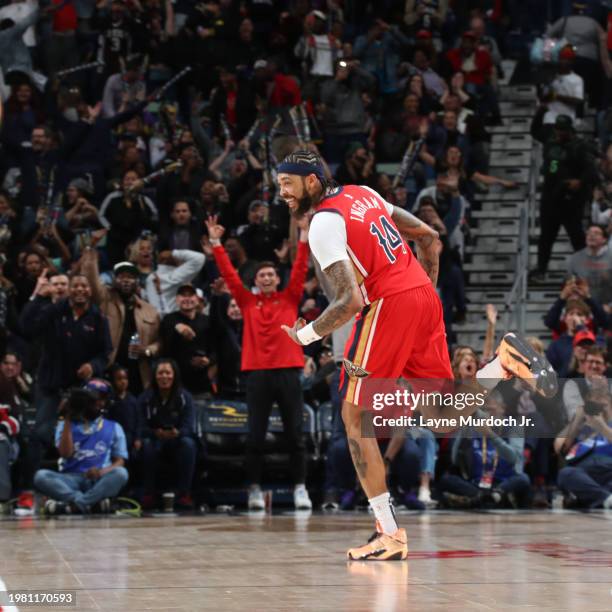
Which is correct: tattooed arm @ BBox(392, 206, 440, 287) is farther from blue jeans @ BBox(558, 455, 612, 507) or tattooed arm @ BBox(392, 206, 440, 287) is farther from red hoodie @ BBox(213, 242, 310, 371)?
blue jeans @ BBox(558, 455, 612, 507)

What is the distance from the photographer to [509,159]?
61.1 feet

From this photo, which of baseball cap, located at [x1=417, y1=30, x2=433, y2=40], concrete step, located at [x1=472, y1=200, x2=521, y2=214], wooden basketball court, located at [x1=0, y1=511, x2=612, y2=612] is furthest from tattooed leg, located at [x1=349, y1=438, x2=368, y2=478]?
baseball cap, located at [x1=417, y1=30, x2=433, y2=40]

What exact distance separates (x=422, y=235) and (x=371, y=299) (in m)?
0.68

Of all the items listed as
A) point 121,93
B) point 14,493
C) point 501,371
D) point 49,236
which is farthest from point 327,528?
point 121,93

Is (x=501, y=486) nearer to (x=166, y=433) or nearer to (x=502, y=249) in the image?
(x=166, y=433)

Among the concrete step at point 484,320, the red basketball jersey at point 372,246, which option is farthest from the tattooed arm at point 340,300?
the concrete step at point 484,320

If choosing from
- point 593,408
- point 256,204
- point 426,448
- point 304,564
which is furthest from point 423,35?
point 304,564

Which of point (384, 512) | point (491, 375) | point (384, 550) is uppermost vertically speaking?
point (491, 375)

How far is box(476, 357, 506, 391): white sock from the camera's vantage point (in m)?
8.03

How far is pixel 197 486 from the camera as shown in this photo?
12969mm

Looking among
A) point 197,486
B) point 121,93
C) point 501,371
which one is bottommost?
point 197,486

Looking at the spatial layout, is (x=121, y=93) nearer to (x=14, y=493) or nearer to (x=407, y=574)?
(x=14, y=493)

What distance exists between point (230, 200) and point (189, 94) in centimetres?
300

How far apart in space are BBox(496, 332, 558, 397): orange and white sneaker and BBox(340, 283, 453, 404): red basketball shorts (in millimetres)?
552
